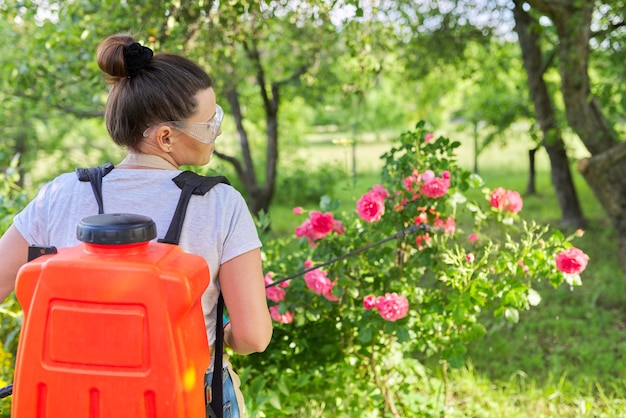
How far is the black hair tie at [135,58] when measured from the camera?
137 centimetres

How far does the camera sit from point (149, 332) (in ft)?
3.80

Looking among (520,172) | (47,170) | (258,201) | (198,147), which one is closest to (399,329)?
(198,147)

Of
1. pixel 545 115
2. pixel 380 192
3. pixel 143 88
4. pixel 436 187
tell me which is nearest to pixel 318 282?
pixel 380 192

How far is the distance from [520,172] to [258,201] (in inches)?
305

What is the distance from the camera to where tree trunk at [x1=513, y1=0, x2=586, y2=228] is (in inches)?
294

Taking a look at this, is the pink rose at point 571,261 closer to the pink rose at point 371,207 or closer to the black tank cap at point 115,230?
the pink rose at point 371,207

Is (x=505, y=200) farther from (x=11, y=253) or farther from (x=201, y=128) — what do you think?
(x=11, y=253)

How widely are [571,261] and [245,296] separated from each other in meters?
1.70

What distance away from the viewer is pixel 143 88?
139cm

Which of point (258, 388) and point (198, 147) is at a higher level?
point (198, 147)

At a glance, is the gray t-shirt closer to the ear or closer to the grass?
A: the ear

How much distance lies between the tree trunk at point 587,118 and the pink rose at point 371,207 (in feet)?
7.67

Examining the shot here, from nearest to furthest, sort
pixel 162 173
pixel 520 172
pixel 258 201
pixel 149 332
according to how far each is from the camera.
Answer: pixel 149 332 → pixel 162 173 → pixel 258 201 → pixel 520 172

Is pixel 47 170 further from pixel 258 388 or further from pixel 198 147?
pixel 198 147
